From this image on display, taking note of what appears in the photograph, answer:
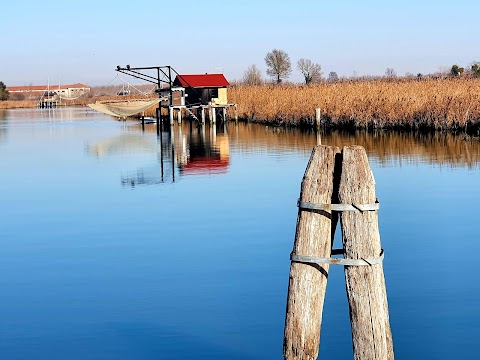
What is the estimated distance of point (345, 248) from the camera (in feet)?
17.3

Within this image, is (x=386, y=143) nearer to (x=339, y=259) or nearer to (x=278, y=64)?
(x=339, y=259)

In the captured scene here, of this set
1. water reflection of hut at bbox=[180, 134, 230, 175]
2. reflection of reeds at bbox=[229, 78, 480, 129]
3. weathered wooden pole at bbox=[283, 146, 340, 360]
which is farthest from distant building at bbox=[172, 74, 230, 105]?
weathered wooden pole at bbox=[283, 146, 340, 360]

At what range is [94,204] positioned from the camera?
604 inches

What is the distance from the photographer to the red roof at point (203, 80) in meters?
45.3

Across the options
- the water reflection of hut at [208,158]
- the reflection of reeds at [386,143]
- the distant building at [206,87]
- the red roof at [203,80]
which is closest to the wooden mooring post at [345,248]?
the reflection of reeds at [386,143]

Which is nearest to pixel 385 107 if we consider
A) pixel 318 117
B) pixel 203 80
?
pixel 318 117

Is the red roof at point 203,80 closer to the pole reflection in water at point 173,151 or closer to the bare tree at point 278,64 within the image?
the pole reflection in water at point 173,151

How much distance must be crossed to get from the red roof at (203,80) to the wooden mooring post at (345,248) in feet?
130

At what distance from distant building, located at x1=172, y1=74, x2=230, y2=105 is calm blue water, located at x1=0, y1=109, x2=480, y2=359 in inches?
944

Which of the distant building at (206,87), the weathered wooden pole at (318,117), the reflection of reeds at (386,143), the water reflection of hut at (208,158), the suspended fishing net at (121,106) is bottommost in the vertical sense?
the water reflection of hut at (208,158)

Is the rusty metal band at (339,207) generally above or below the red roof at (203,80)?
below

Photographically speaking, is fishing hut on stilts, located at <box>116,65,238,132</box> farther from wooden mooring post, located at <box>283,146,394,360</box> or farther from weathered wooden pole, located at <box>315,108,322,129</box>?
wooden mooring post, located at <box>283,146,394,360</box>

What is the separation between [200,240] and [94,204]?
442 centimetres

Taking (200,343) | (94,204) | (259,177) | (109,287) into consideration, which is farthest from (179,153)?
(200,343)
